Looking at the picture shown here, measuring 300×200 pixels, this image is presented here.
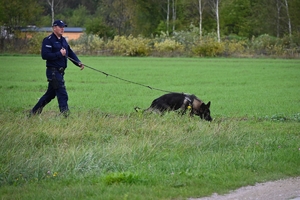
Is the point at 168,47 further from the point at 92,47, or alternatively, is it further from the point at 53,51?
the point at 53,51

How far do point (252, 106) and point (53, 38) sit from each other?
304 inches

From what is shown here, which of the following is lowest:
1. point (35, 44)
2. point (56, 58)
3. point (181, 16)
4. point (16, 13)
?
point (35, 44)

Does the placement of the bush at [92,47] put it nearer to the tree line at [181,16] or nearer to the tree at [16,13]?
the tree at [16,13]

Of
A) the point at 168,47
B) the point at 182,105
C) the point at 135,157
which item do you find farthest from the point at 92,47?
the point at 135,157

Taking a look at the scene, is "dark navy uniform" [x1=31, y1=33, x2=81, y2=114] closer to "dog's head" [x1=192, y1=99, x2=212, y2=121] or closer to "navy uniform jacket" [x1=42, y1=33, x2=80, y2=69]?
"navy uniform jacket" [x1=42, y1=33, x2=80, y2=69]

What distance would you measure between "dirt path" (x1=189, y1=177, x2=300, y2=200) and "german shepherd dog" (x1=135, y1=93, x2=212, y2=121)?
20.1ft

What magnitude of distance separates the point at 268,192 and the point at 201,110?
686cm

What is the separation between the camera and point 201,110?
14984mm

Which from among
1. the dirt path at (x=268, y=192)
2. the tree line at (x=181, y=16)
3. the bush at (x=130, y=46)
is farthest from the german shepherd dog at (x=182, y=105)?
the tree line at (x=181, y=16)

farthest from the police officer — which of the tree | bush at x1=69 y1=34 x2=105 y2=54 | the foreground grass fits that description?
the tree

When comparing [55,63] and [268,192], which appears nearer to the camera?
[268,192]

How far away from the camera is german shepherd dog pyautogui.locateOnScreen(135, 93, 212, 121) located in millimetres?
14922

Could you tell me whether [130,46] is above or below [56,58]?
below

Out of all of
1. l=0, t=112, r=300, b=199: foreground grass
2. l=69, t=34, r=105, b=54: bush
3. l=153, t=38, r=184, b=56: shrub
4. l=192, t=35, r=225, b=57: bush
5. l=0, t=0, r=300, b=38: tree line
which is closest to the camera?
l=0, t=112, r=300, b=199: foreground grass
